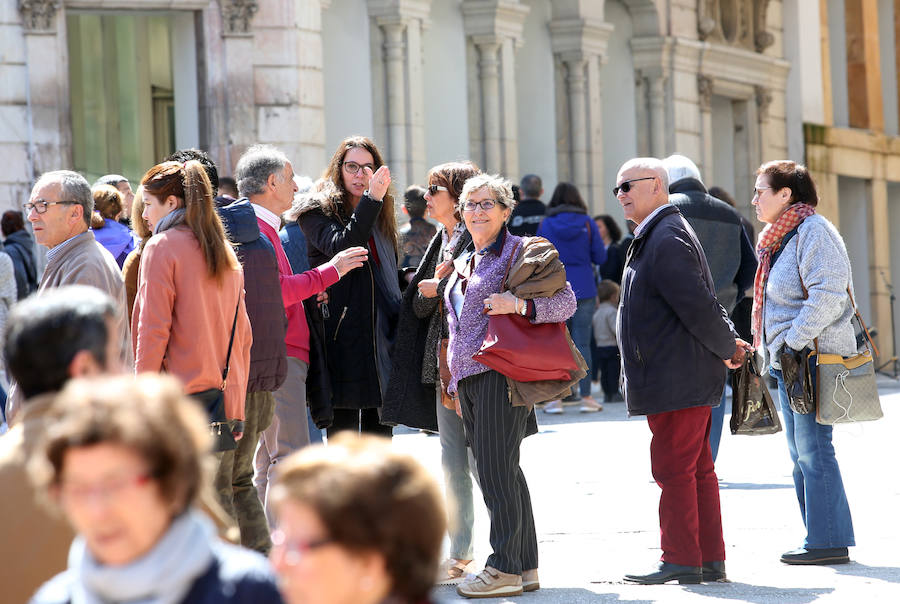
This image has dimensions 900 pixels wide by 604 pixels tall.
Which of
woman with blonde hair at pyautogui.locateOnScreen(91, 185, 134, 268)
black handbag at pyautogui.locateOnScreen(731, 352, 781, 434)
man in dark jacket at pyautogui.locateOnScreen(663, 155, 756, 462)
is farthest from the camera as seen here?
man in dark jacket at pyautogui.locateOnScreen(663, 155, 756, 462)

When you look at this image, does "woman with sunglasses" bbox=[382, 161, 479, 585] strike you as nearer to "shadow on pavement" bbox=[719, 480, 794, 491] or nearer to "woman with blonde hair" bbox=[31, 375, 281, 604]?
"shadow on pavement" bbox=[719, 480, 794, 491]

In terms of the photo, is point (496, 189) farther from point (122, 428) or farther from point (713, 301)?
point (122, 428)

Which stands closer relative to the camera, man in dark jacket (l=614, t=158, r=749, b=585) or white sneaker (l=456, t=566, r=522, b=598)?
white sneaker (l=456, t=566, r=522, b=598)

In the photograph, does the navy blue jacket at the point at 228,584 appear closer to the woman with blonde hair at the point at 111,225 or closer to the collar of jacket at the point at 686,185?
the woman with blonde hair at the point at 111,225

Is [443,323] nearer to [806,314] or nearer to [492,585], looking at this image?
[492,585]

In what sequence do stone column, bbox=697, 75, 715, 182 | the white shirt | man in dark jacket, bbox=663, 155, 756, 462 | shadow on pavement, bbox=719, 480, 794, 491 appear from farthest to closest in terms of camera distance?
1. stone column, bbox=697, 75, 715, 182
2. shadow on pavement, bbox=719, 480, 794, 491
3. man in dark jacket, bbox=663, 155, 756, 462
4. the white shirt

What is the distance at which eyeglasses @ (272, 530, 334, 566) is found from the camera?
2.30 meters

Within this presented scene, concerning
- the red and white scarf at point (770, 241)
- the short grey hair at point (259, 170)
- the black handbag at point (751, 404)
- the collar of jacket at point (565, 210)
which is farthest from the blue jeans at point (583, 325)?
the short grey hair at point (259, 170)

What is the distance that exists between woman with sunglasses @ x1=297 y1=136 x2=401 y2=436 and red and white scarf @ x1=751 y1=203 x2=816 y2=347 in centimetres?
163

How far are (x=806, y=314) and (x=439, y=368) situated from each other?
1613 mm

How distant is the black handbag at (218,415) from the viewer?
5.49m

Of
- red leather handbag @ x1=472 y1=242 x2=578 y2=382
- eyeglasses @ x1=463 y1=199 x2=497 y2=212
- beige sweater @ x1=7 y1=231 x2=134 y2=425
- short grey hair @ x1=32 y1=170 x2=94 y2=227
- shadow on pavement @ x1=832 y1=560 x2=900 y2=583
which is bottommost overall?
shadow on pavement @ x1=832 y1=560 x2=900 y2=583

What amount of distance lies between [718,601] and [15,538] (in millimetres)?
3347

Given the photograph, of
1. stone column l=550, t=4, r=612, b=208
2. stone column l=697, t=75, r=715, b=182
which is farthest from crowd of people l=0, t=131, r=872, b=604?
stone column l=697, t=75, r=715, b=182
